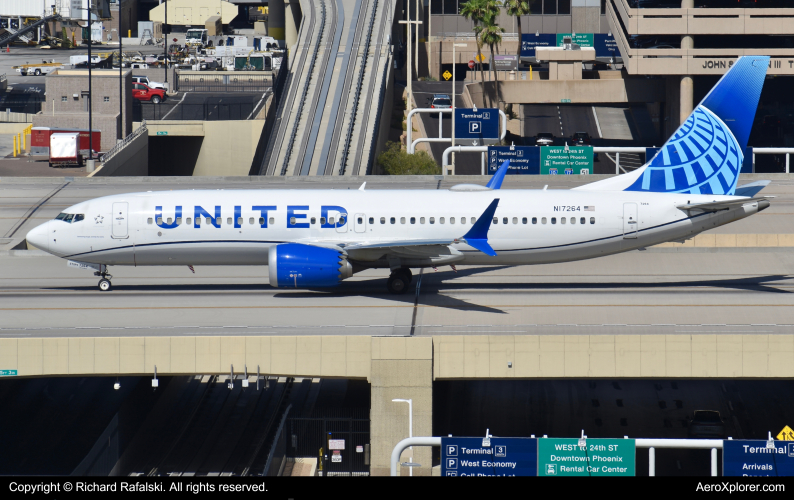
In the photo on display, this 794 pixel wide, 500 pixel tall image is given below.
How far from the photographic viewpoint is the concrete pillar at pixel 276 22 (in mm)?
153875

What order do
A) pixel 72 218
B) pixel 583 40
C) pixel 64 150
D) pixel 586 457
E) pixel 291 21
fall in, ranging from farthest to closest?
pixel 291 21 → pixel 583 40 → pixel 64 150 → pixel 72 218 → pixel 586 457

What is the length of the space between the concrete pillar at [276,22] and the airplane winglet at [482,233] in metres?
122

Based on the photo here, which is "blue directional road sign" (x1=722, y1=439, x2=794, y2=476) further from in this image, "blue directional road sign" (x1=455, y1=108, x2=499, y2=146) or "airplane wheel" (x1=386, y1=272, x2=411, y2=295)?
"blue directional road sign" (x1=455, y1=108, x2=499, y2=146)

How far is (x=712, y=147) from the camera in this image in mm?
42594

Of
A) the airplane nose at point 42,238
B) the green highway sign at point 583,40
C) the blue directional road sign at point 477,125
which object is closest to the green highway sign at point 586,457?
Answer: the airplane nose at point 42,238

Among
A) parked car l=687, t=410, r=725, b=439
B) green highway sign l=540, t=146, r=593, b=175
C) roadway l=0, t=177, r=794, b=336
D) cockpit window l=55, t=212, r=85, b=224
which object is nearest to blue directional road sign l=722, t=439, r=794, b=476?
roadway l=0, t=177, r=794, b=336

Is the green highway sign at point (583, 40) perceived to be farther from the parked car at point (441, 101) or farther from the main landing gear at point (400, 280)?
the main landing gear at point (400, 280)

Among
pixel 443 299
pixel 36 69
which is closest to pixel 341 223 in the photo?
A: pixel 443 299

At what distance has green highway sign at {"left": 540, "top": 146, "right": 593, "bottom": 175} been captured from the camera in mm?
68062

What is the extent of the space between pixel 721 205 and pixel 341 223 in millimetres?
16317

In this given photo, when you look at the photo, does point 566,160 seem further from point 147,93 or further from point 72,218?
point 147,93

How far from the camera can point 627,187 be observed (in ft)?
139

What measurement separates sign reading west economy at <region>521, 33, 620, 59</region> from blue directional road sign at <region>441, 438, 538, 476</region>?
113810mm

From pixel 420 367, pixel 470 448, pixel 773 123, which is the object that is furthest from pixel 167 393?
pixel 773 123
